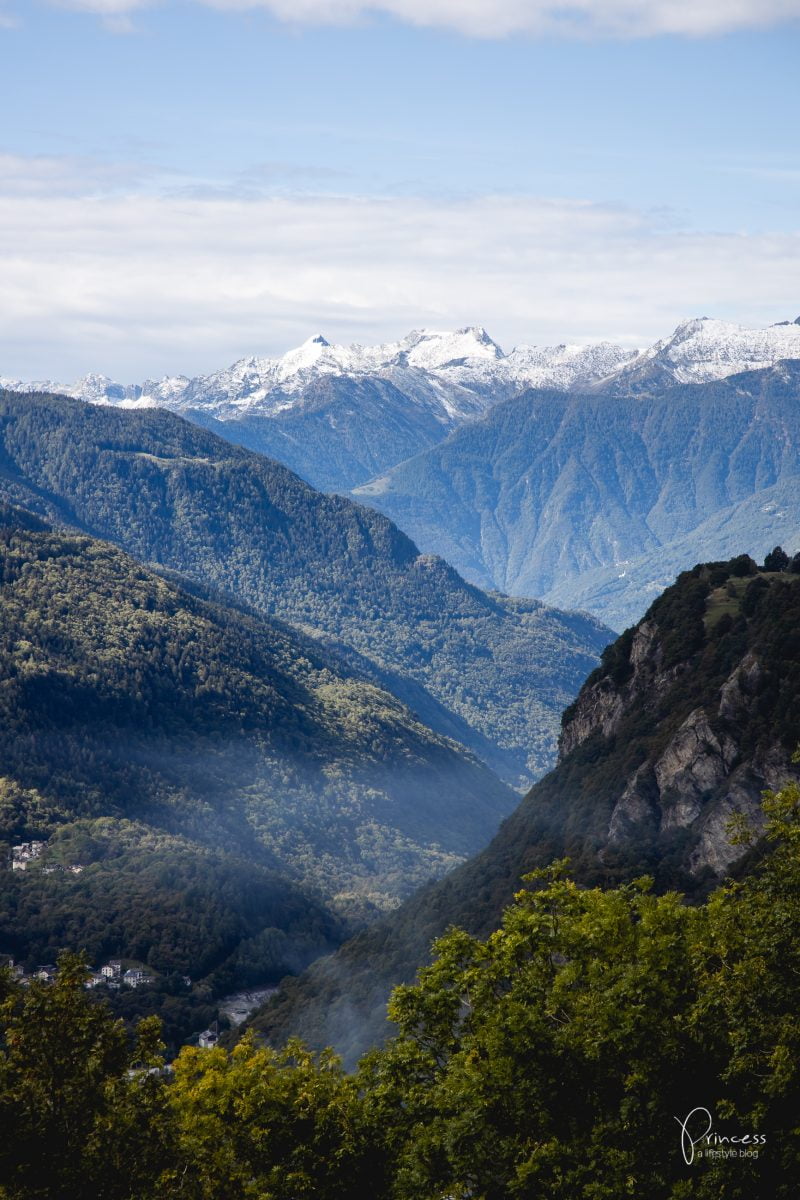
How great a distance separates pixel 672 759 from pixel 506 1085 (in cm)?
10257

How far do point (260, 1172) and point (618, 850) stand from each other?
101 m

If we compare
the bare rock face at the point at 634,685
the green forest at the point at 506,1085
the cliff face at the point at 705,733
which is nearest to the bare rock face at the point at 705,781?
the cliff face at the point at 705,733

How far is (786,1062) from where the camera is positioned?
52.0 meters

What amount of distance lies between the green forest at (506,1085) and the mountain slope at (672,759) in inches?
2870

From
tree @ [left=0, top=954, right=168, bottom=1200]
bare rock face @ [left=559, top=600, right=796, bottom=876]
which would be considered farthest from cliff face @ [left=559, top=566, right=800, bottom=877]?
tree @ [left=0, top=954, right=168, bottom=1200]

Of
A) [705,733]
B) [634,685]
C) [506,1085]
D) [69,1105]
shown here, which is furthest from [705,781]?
[69,1105]

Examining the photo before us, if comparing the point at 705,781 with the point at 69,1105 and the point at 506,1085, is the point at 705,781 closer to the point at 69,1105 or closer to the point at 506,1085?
the point at 506,1085

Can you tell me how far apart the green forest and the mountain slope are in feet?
239

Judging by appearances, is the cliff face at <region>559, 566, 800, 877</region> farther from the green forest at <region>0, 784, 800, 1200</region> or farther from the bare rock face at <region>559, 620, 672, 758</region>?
the green forest at <region>0, 784, 800, 1200</region>

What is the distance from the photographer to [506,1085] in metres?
59.6

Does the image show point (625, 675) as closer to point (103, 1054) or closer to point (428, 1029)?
point (428, 1029)

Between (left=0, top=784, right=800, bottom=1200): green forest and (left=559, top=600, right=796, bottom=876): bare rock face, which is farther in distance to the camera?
(left=559, top=600, right=796, bottom=876): bare rock face

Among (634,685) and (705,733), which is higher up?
(634,685)

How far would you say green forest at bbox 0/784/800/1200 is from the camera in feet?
177
